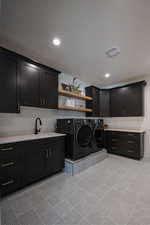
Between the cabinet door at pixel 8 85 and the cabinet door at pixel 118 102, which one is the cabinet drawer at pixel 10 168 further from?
the cabinet door at pixel 118 102

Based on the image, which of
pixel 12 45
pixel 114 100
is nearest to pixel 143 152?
pixel 114 100

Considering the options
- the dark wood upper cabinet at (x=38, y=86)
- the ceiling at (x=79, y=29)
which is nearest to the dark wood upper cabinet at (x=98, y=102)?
the ceiling at (x=79, y=29)

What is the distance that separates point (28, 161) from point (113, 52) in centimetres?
272

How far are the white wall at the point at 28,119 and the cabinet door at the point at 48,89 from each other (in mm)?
400

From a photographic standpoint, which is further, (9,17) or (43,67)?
(43,67)

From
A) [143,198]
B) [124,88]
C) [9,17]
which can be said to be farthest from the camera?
[124,88]

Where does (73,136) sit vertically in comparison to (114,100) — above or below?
below

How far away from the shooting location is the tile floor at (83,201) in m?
1.31

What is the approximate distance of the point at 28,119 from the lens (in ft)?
8.34

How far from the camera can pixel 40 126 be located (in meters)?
2.76

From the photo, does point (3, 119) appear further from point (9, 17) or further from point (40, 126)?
point (9, 17)

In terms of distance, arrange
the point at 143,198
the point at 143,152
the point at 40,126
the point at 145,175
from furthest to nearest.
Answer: the point at 143,152 → the point at 40,126 → the point at 145,175 → the point at 143,198

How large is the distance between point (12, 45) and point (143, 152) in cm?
454

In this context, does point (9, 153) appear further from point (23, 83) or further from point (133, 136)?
point (133, 136)
